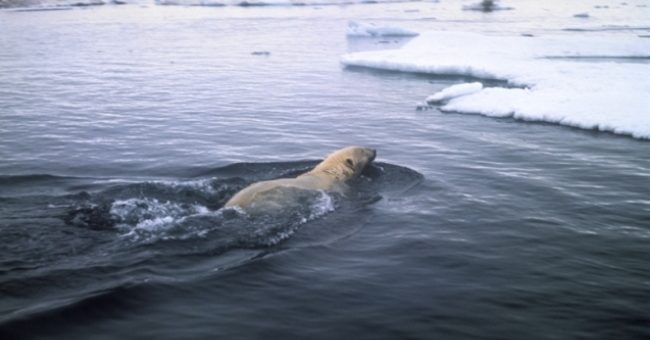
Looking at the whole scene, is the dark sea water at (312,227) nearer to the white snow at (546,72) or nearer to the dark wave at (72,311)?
the dark wave at (72,311)

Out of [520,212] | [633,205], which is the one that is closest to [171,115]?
[520,212]

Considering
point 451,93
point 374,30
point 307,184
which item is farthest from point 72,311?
point 374,30

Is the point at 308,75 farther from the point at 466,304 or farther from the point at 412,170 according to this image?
the point at 466,304

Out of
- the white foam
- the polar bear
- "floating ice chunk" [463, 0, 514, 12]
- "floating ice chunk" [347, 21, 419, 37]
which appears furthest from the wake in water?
"floating ice chunk" [463, 0, 514, 12]

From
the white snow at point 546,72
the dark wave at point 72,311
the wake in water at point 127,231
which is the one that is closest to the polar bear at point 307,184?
the wake in water at point 127,231

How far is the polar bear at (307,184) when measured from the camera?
354 inches

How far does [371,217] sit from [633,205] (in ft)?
13.5

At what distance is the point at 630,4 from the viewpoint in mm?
64375

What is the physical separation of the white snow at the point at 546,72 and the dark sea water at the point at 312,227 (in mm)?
773

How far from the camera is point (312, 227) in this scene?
28.1 ft

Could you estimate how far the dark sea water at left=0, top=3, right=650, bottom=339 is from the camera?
609 centimetres

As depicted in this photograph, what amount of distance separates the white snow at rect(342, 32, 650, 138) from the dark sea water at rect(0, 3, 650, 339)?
0.77 meters

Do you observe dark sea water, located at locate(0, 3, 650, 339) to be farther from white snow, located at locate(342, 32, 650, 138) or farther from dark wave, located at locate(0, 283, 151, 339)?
white snow, located at locate(342, 32, 650, 138)

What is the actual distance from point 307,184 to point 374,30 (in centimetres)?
3113
